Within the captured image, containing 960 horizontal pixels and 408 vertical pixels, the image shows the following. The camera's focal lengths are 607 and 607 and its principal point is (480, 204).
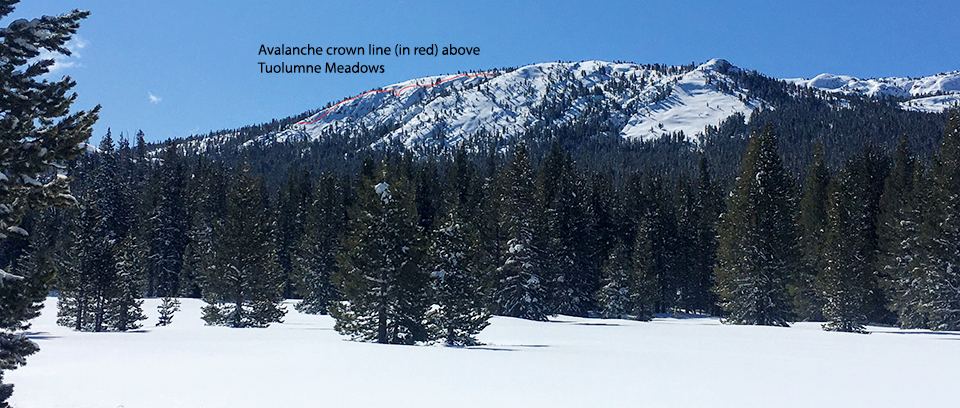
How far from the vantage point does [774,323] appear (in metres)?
38.8

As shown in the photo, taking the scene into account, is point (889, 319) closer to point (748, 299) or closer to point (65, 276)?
point (748, 299)

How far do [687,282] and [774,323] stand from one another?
111 feet

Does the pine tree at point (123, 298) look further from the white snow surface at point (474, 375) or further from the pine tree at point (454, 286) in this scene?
the pine tree at point (454, 286)

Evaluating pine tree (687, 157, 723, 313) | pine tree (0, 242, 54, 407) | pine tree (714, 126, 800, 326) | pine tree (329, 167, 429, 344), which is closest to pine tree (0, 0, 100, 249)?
pine tree (0, 242, 54, 407)

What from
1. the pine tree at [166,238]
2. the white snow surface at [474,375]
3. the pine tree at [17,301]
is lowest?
the white snow surface at [474,375]

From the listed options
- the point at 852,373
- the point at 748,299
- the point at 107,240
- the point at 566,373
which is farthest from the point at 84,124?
the point at 748,299

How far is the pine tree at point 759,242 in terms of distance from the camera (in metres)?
38.6

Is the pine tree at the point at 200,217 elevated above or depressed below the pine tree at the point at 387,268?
above

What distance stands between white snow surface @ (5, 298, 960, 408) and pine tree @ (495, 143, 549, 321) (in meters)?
20.6

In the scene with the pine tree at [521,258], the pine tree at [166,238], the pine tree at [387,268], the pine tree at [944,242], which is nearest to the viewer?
the pine tree at [387,268]

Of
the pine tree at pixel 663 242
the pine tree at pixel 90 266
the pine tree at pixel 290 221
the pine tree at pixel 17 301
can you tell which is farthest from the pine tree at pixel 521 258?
the pine tree at pixel 17 301

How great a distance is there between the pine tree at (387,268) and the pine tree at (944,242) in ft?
101

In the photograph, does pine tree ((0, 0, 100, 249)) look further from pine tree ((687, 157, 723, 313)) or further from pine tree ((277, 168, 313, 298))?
pine tree ((687, 157, 723, 313))

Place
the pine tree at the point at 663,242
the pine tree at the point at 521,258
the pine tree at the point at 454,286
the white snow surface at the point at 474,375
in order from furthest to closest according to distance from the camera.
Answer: the pine tree at the point at 663,242, the pine tree at the point at 521,258, the pine tree at the point at 454,286, the white snow surface at the point at 474,375
